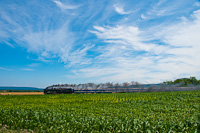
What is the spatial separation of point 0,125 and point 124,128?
7.33 m

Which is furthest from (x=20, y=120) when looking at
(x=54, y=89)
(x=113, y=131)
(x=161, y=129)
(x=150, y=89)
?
(x=150, y=89)

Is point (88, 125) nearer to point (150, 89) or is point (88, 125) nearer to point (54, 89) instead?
point (54, 89)

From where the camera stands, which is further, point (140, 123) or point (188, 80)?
point (188, 80)

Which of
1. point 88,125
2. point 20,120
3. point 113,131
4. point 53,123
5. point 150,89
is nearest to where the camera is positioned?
point 113,131

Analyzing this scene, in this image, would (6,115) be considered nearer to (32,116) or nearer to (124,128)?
(32,116)

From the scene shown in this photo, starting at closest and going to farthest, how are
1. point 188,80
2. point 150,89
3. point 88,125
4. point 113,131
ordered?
point 113,131 < point 88,125 < point 150,89 < point 188,80

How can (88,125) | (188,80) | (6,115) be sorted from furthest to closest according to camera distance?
(188,80)
(6,115)
(88,125)

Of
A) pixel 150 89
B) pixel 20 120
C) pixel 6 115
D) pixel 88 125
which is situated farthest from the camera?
pixel 150 89

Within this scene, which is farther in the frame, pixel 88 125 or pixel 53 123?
pixel 53 123

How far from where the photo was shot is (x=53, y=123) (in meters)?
8.77

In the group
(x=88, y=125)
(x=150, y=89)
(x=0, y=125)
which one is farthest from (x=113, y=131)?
(x=150, y=89)

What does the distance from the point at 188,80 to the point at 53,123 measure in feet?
448

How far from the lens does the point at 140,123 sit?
801cm

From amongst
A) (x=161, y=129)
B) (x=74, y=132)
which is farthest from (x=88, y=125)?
(x=161, y=129)
